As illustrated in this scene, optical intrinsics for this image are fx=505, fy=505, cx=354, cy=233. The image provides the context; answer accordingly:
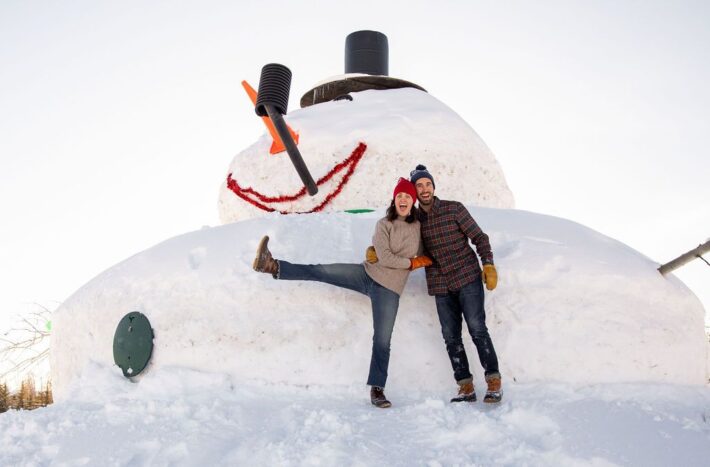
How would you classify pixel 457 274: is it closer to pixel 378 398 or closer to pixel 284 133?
pixel 378 398

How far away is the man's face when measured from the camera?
132 inches

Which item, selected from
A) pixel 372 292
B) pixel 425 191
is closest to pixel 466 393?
pixel 372 292

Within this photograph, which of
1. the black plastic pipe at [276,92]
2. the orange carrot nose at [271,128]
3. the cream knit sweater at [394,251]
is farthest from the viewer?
the orange carrot nose at [271,128]

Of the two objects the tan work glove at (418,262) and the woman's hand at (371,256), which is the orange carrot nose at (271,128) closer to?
the woman's hand at (371,256)

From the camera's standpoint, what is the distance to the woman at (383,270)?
3152 mm

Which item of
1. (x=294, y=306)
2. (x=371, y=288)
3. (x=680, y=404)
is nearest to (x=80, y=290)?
(x=294, y=306)

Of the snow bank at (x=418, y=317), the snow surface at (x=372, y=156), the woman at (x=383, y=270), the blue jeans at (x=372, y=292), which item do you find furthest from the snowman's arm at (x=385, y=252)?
the snow surface at (x=372, y=156)

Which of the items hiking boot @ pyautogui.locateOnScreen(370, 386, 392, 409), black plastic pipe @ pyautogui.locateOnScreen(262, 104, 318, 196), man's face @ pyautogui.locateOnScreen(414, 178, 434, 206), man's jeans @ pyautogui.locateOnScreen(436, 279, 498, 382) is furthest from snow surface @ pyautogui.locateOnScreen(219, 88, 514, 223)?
hiking boot @ pyautogui.locateOnScreen(370, 386, 392, 409)

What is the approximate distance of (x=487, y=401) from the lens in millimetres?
2998

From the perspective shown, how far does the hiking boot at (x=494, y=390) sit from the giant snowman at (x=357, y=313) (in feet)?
1.21

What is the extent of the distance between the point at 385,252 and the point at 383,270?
12 centimetres

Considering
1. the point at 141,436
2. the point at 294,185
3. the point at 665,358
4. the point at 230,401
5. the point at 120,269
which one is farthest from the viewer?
the point at 294,185

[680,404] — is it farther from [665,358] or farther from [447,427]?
[447,427]

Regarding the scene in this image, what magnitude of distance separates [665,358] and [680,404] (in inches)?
16.2
